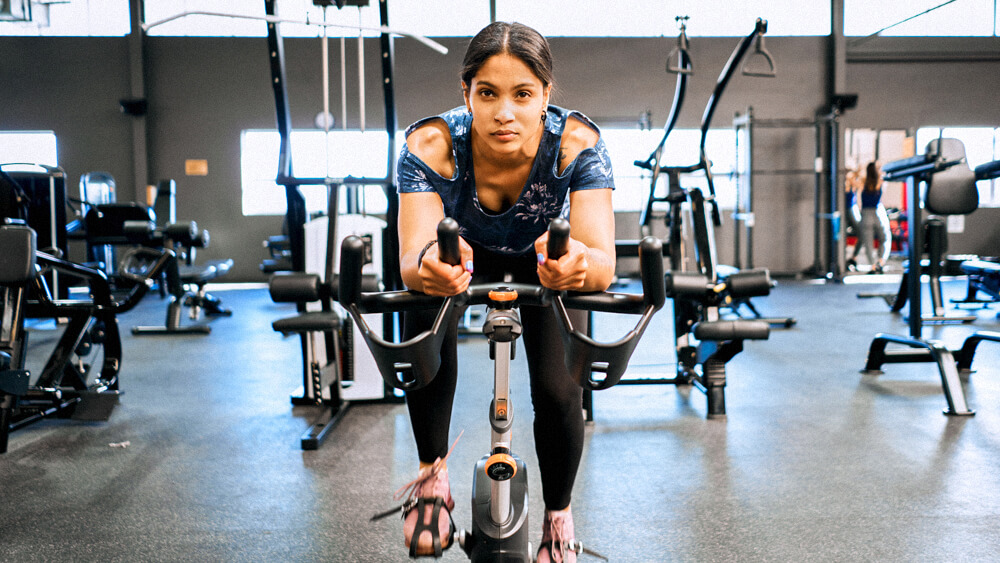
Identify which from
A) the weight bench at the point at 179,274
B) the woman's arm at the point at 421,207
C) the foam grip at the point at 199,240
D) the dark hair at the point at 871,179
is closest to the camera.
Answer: the woman's arm at the point at 421,207

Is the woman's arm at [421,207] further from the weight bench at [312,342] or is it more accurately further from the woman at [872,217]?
the woman at [872,217]

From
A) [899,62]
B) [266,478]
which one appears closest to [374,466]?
[266,478]

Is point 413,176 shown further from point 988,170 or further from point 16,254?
point 988,170

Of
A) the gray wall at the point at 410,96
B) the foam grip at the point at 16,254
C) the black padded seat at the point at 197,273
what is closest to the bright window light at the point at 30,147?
the gray wall at the point at 410,96

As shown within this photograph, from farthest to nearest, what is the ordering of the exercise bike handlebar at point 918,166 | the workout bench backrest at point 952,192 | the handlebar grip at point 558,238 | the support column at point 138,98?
1. the support column at point 138,98
2. the workout bench backrest at point 952,192
3. the exercise bike handlebar at point 918,166
4. the handlebar grip at point 558,238

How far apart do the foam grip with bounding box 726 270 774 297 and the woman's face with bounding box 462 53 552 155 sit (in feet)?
5.01

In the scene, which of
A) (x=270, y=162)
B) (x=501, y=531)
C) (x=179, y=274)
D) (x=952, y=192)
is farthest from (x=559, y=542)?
(x=270, y=162)

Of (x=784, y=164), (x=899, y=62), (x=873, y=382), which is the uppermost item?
(x=899, y=62)

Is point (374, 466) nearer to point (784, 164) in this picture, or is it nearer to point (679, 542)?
point (679, 542)

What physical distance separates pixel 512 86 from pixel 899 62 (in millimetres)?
9252

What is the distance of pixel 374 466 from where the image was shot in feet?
6.33

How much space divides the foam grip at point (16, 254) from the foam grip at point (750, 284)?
93.1 inches

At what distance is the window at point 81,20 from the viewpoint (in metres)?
7.45

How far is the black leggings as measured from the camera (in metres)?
1.13
